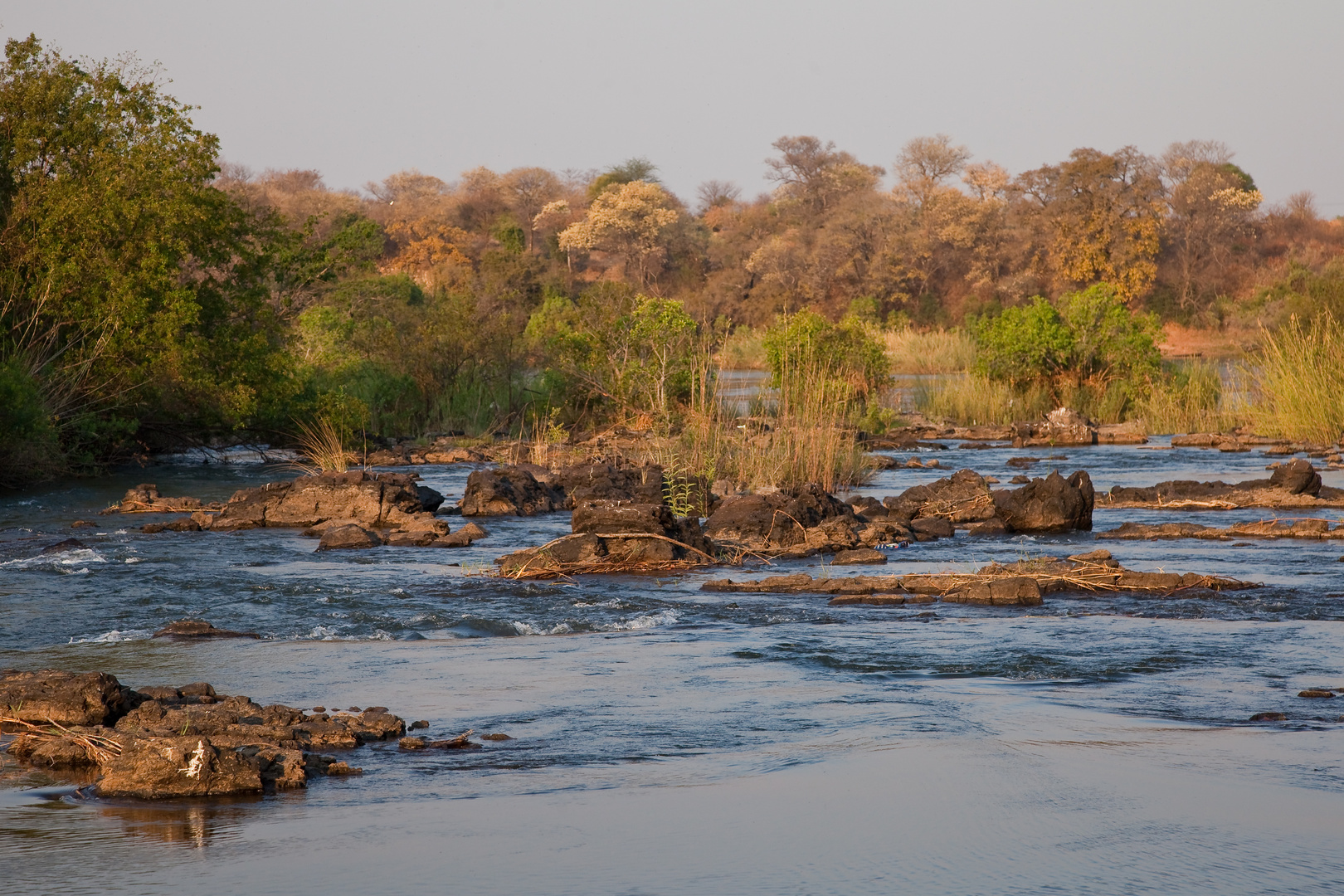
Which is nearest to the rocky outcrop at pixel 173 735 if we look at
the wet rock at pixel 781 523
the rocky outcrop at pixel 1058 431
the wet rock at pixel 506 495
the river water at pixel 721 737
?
the river water at pixel 721 737

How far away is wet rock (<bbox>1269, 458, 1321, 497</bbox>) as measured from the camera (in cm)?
1503

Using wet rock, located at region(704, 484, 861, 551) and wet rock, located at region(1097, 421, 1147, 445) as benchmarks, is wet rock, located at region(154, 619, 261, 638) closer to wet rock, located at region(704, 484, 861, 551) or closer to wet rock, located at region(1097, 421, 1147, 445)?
wet rock, located at region(704, 484, 861, 551)

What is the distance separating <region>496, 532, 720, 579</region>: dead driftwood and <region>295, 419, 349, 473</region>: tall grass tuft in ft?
27.5

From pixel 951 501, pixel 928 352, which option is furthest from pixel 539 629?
pixel 928 352

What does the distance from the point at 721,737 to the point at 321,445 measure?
1698 centimetres

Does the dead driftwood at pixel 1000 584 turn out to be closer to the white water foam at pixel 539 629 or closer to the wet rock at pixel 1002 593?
the wet rock at pixel 1002 593

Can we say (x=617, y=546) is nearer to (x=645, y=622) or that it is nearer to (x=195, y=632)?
(x=645, y=622)

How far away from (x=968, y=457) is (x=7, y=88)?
15.9 m

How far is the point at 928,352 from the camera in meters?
40.2

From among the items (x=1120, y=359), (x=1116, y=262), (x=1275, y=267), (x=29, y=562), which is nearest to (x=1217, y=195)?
(x=1275, y=267)

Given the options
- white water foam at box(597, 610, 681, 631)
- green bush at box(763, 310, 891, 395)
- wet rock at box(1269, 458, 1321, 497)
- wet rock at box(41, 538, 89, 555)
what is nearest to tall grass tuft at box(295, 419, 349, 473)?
wet rock at box(41, 538, 89, 555)

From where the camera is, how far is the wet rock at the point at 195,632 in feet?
29.3

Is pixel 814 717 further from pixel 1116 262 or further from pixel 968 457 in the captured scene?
pixel 1116 262

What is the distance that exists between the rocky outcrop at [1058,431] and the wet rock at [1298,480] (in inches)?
405
